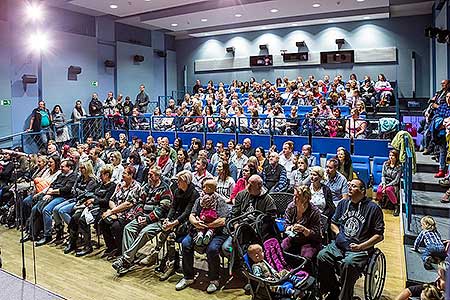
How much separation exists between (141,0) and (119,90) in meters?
3.92

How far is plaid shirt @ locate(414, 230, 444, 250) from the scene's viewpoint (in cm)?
379

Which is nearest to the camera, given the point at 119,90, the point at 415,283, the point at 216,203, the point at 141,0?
the point at 415,283

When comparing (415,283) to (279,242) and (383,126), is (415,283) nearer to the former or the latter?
(279,242)

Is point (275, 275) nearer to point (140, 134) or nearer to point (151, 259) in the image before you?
point (151, 259)

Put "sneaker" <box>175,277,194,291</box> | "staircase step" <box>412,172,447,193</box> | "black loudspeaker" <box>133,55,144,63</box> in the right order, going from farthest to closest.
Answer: "black loudspeaker" <box>133,55,144,63</box>, "staircase step" <box>412,172,447,193</box>, "sneaker" <box>175,277,194,291</box>

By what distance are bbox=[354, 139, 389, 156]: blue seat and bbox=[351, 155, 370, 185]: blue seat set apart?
0.20 m

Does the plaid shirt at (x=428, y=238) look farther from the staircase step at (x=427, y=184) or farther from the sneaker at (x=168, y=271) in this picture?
the sneaker at (x=168, y=271)

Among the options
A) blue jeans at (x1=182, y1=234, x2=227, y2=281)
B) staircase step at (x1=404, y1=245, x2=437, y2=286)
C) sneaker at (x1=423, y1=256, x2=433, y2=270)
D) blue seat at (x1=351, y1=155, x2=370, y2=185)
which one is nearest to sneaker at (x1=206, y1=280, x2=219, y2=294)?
blue jeans at (x1=182, y1=234, x2=227, y2=281)

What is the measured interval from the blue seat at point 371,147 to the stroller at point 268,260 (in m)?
4.00

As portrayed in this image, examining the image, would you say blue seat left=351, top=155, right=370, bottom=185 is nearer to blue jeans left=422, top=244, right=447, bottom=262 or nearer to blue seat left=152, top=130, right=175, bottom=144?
blue jeans left=422, top=244, right=447, bottom=262

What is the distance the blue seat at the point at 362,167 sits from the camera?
6.70 meters

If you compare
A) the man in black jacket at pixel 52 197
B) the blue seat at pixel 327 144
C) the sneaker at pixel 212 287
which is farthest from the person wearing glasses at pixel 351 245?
the blue seat at pixel 327 144

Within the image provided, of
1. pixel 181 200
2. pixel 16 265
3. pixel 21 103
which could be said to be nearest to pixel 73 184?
pixel 16 265

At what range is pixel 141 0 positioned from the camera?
34.7 feet
